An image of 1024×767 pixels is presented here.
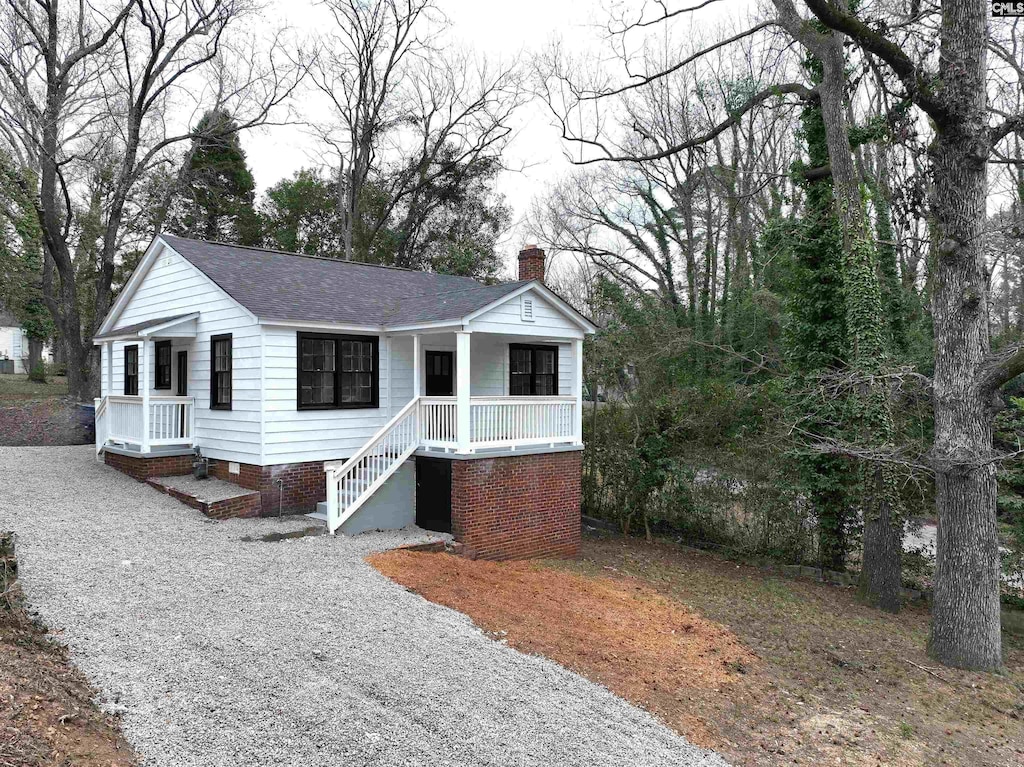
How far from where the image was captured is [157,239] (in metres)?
15.1

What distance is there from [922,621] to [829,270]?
6.23 metres

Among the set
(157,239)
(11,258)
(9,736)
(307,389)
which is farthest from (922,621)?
(11,258)

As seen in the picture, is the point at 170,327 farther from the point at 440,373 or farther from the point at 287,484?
the point at 440,373

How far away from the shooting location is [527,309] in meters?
13.2

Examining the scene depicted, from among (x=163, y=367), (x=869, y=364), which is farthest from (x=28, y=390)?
(x=869, y=364)

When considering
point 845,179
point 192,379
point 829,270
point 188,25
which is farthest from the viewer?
point 188,25

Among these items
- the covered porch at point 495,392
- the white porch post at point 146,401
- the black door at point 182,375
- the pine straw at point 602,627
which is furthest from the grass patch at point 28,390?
the pine straw at point 602,627

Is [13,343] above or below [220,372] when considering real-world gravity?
above

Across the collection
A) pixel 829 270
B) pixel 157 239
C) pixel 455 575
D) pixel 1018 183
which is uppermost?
pixel 1018 183

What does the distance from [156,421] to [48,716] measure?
33.6ft

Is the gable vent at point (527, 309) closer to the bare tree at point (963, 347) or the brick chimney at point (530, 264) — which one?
the brick chimney at point (530, 264)

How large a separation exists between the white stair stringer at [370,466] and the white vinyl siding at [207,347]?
1.77 meters

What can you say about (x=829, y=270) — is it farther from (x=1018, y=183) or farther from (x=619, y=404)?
(x=1018, y=183)

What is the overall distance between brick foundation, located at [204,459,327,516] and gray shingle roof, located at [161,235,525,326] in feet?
8.77
